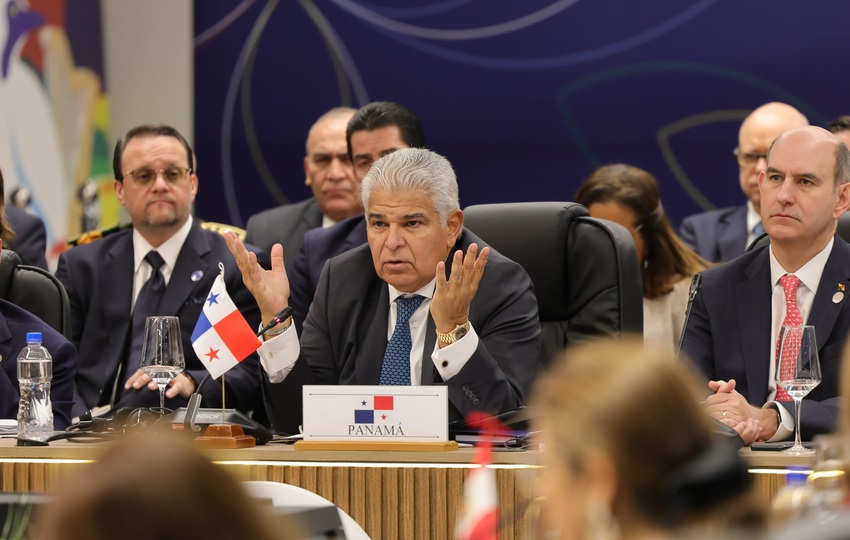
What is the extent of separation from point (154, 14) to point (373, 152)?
3.17 meters

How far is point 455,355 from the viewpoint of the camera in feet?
10.9

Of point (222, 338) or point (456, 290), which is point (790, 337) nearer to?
point (456, 290)

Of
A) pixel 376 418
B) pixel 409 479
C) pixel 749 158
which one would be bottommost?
pixel 409 479

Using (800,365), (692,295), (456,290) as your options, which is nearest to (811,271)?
(692,295)

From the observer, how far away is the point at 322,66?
7.45 metres

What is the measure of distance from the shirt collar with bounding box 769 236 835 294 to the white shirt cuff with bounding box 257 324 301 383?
1.39 meters

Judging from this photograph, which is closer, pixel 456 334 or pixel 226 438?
pixel 226 438

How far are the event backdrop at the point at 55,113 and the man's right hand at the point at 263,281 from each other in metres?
3.10

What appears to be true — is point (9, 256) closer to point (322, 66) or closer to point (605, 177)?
point (605, 177)

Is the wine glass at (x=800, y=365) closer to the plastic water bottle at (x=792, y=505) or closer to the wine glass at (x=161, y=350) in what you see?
the plastic water bottle at (x=792, y=505)

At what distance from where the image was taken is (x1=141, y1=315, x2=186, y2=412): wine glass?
3.38m

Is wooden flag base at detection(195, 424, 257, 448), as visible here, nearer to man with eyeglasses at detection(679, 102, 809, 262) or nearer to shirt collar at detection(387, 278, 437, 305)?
shirt collar at detection(387, 278, 437, 305)

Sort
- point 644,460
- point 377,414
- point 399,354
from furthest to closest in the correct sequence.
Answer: point 399,354 < point 377,414 < point 644,460

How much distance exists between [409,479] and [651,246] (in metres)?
2.53
